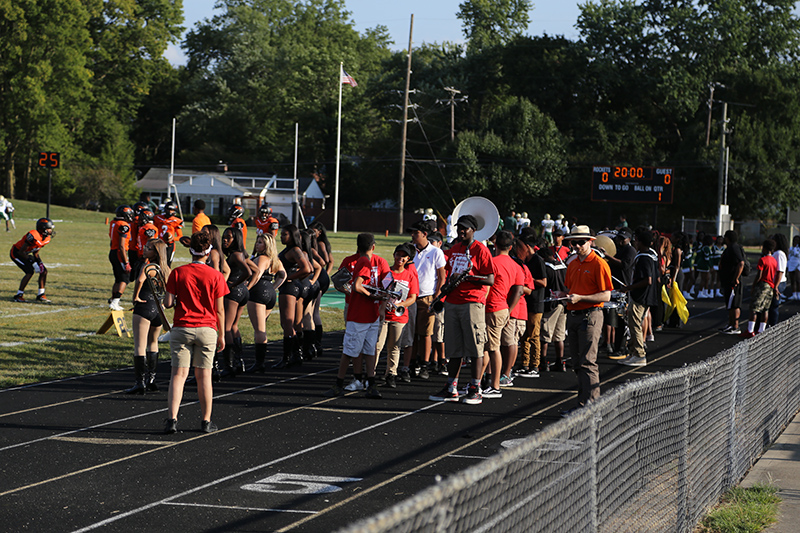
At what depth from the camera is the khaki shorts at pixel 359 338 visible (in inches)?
383

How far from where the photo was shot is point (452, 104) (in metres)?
64.1

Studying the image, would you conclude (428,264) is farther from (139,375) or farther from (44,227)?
(44,227)

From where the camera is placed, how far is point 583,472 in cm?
408

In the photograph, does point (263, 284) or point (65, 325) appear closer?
point (263, 284)

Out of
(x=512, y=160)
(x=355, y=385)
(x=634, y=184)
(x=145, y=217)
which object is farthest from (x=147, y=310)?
(x=512, y=160)

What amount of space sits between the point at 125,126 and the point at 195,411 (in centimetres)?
7763

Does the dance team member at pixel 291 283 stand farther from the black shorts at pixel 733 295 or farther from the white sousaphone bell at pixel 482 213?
the black shorts at pixel 733 295

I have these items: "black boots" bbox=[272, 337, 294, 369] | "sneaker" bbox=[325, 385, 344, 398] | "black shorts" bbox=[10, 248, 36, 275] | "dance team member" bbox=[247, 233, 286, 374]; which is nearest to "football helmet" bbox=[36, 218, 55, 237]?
"black shorts" bbox=[10, 248, 36, 275]

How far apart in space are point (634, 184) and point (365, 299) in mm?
30037

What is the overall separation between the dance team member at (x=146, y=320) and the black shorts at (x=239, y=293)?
115 centimetres

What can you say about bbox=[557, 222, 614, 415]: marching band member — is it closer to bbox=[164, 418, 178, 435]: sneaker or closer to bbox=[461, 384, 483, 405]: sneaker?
bbox=[461, 384, 483, 405]: sneaker

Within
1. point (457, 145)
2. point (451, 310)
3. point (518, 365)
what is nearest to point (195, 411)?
point (451, 310)

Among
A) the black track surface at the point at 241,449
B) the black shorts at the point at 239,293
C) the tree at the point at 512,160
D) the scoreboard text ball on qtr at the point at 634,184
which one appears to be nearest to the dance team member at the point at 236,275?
the black shorts at the point at 239,293

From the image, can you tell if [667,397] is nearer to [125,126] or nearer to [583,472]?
[583,472]
